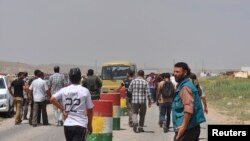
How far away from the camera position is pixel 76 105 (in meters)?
9.38

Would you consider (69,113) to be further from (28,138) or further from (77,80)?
(28,138)

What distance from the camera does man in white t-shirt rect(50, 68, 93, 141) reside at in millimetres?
9297

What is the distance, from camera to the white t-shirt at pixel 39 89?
20.4 meters

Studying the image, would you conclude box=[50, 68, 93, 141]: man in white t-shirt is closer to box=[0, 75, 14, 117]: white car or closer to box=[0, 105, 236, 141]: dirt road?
box=[0, 105, 236, 141]: dirt road

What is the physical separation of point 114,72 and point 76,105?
2725cm

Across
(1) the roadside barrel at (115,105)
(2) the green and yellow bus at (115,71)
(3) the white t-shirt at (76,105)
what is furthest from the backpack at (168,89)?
(2) the green and yellow bus at (115,71)

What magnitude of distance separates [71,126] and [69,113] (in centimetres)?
22

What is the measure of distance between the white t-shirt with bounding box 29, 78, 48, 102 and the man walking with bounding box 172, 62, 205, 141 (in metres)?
11.8

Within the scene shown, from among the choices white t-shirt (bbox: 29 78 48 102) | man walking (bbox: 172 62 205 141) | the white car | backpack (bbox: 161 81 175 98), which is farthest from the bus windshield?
man walking (bbox: 172 62 205 141)

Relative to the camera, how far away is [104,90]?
116ft

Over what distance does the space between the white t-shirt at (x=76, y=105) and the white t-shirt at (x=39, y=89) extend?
11026 mm

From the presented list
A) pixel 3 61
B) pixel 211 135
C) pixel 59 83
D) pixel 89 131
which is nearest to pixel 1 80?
pixel 59 83

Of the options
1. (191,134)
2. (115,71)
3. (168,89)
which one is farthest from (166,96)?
(115,71)

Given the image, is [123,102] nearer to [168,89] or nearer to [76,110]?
[168,89]
